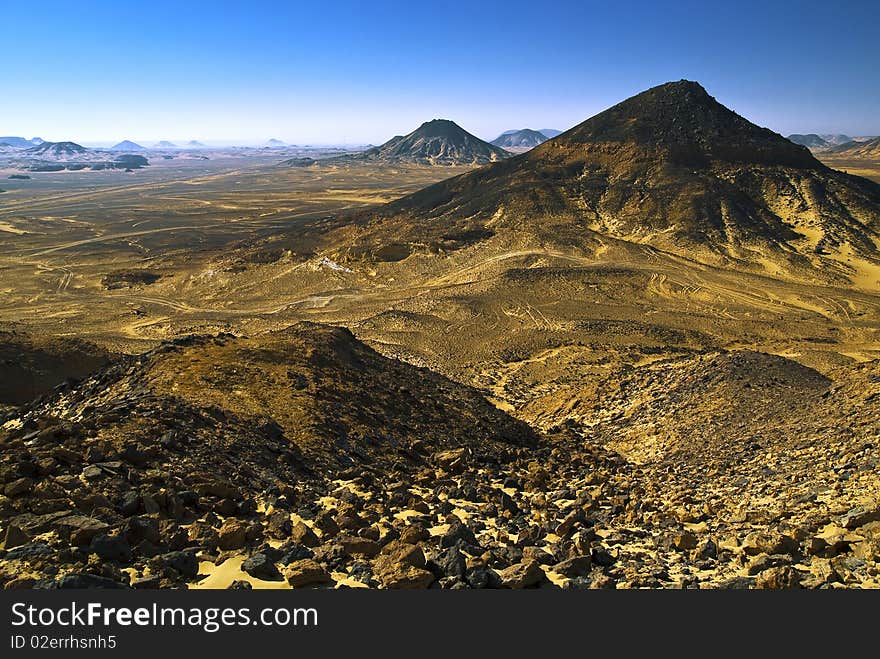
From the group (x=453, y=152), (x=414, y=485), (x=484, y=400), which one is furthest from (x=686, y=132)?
(x=453, y=152)

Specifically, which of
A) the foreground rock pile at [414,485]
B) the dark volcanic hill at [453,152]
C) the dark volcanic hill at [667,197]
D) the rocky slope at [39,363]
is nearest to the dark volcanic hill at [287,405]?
the foreground rock pile at [414,485]

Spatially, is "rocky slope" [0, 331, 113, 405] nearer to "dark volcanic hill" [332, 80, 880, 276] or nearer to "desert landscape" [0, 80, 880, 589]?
"desert landscape" [0, 80, 880, 589]

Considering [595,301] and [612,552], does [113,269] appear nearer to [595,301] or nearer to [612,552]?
[595,301]

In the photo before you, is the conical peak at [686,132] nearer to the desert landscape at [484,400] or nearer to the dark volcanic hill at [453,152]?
the desert landscape at [484,400]

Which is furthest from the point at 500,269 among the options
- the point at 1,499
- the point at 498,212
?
the point at 1,499

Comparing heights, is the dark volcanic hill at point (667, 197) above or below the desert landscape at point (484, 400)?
above

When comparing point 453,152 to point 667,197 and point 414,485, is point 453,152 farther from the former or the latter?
point 414,485

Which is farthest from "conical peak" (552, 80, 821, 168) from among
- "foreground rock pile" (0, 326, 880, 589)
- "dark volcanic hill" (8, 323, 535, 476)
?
"dark volcanic hill" (8, 323, 535, 476)
